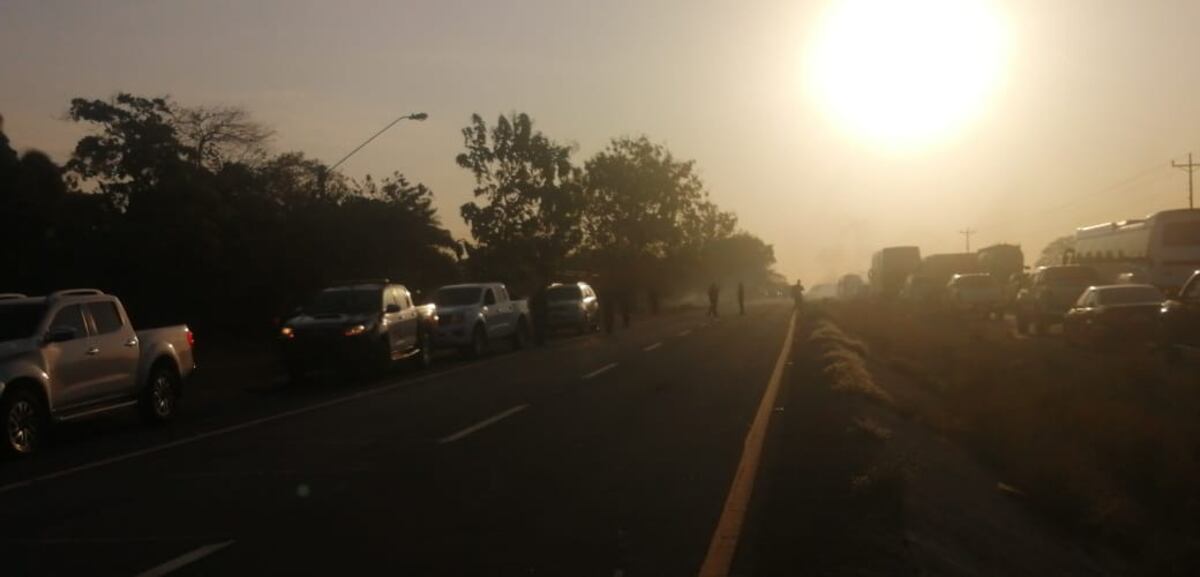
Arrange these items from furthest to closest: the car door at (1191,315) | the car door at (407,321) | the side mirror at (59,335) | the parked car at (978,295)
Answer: the parked car at (978,295) → the car door at (407,321) → the car door at (1191,315) → the side mirror at (59,335)

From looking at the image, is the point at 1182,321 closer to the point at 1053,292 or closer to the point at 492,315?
the point at 1053,292

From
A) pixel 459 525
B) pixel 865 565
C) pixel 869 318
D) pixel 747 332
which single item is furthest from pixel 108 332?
pixel 869 318

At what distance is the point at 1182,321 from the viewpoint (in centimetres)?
2227

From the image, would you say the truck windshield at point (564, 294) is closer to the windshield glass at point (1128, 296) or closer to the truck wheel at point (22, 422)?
the windshield glass at point (1128, 296)

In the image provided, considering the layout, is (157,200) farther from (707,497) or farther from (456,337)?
(707,497)

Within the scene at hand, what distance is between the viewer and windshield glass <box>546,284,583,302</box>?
44.7m

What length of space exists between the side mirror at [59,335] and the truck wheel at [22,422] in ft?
2.53

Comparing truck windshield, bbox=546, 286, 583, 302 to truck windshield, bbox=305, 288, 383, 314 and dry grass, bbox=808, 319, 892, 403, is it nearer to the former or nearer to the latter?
dry grass, bbox=808, 319, 892, 403

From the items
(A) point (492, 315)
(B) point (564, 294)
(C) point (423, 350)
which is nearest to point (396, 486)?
(C) point (423, 350)

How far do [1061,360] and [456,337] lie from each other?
46.9 ft

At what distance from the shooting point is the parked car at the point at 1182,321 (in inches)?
861

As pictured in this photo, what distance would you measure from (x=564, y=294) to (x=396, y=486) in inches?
1311

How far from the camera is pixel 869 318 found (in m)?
52.7

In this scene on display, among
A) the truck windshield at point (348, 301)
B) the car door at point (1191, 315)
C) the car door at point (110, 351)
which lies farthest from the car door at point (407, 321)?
the car door at point (1191, 315)
